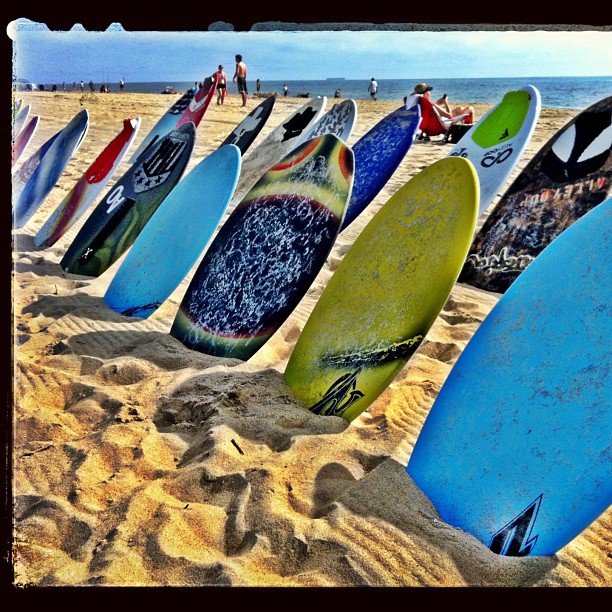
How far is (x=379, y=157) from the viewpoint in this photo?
487 cm

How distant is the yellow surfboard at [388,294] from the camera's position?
2.46 m

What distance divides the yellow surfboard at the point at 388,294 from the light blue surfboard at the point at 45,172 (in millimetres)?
3771

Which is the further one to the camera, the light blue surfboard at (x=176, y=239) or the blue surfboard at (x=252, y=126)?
the blue surfboard at (x=252, y=126)

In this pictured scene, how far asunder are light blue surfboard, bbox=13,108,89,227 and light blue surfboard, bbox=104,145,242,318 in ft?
7.27

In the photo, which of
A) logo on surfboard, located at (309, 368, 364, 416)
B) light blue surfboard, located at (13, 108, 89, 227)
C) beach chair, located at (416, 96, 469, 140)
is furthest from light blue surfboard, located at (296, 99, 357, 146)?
beach chair, located at (416, 96, 469, 140)

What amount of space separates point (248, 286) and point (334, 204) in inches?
22.1

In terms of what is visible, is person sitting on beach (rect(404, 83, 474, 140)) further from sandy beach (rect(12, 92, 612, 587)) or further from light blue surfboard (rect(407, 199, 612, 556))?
light blue surfboard (rect(407, 199, 612, 556))

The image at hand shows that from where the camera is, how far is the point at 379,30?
246 cm

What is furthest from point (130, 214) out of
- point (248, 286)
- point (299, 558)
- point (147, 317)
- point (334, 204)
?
point (299, 558)

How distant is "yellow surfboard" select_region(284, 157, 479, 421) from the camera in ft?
8.09

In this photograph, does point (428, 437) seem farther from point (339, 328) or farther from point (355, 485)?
point (339, 328)

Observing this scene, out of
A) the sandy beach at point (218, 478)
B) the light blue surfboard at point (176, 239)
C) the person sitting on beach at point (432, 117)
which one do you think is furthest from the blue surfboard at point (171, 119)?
the person sitting on beach at point (432, 117)

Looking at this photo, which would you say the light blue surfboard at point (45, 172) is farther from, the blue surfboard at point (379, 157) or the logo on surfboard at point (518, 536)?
the logo on surfboard at point (518, 536)

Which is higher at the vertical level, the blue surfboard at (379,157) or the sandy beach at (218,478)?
the blue surfboard at (379,157)
